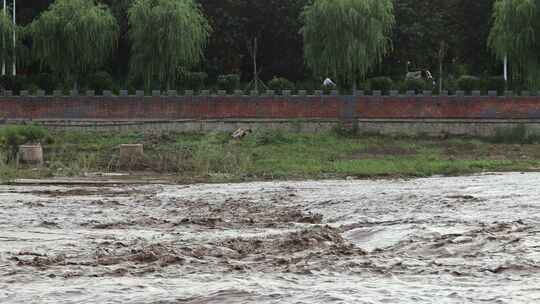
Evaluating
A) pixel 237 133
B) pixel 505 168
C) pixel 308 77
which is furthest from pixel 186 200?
pixel 308 77

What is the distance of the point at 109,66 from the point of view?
39.4 metres

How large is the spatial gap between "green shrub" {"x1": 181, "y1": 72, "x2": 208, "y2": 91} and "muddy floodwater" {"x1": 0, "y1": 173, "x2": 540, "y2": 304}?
58.7 ft

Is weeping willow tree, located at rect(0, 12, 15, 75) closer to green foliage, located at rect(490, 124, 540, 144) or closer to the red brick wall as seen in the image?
the red brick wall

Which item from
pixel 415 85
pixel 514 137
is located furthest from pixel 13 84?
pixel 514 137

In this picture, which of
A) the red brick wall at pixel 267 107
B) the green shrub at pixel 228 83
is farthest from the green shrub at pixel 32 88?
the green shrub at pixel 228 83

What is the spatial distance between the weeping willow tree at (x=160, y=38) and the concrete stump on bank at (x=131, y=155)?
361 inches

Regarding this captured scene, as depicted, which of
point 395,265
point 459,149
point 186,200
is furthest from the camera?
point 459,149

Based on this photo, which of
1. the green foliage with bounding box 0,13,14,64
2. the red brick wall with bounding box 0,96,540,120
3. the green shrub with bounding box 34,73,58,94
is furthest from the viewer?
the green shrub with bounding box 34,73,58,94

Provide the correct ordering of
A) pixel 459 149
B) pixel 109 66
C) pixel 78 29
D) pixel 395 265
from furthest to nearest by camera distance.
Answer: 1. pixel 109 66
2. pixel 78 29
3. pixel 459 149
4. pixel 395 265

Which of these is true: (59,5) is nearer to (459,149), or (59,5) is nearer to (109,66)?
(109,66)

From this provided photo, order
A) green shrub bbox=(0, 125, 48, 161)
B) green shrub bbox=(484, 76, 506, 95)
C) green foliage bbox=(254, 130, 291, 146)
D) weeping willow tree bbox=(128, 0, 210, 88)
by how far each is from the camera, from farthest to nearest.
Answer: weeping willow tree bbox=(128, 0, 210, 88), green shrub bbox=(484, 76, 506, 95), green foliage bbox=(254, 130, 291, 146), green shrub bbox=(0, 125, 48, 161)

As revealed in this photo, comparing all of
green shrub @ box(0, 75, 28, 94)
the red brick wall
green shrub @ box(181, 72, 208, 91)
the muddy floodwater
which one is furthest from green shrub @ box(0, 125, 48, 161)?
the muddy floodwater

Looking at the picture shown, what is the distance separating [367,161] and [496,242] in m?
16.0

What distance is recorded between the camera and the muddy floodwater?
9.00 m
